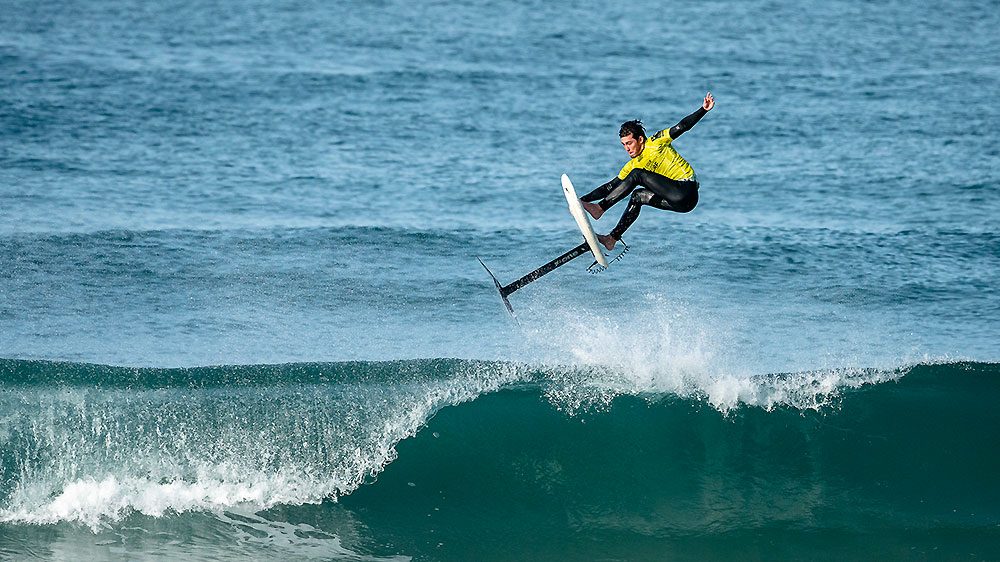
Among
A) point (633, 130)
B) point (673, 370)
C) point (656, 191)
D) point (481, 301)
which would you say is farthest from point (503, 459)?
point (481, 301)

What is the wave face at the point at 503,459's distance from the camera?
9805mm

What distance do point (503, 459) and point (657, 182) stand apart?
9.46ft

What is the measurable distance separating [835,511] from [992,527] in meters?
1.26

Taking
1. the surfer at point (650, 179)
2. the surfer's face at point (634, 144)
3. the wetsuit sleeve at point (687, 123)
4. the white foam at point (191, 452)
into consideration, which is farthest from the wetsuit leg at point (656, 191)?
the white foam at point (191, 452)

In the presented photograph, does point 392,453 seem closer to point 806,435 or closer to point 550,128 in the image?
point 806,435

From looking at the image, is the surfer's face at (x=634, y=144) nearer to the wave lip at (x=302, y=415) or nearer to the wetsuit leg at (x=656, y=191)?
the wetsuit leg at (x=656, y=191)

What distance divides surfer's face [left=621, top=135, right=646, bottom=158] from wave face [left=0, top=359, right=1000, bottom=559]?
253 cm

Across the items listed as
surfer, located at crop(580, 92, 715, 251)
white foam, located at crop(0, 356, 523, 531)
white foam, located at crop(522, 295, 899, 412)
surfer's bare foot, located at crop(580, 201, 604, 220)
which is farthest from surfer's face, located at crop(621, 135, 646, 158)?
white foam, located at crop(0, 356, 523, 531)

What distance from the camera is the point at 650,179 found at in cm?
988

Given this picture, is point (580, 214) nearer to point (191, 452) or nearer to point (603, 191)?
point (603, 191)

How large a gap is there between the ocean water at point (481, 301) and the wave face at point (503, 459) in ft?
0.11

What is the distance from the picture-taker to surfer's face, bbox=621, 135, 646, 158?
32.6ft

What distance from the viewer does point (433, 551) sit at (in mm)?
9625

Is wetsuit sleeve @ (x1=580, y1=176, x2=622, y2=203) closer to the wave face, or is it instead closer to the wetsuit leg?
the wetsuit leg
